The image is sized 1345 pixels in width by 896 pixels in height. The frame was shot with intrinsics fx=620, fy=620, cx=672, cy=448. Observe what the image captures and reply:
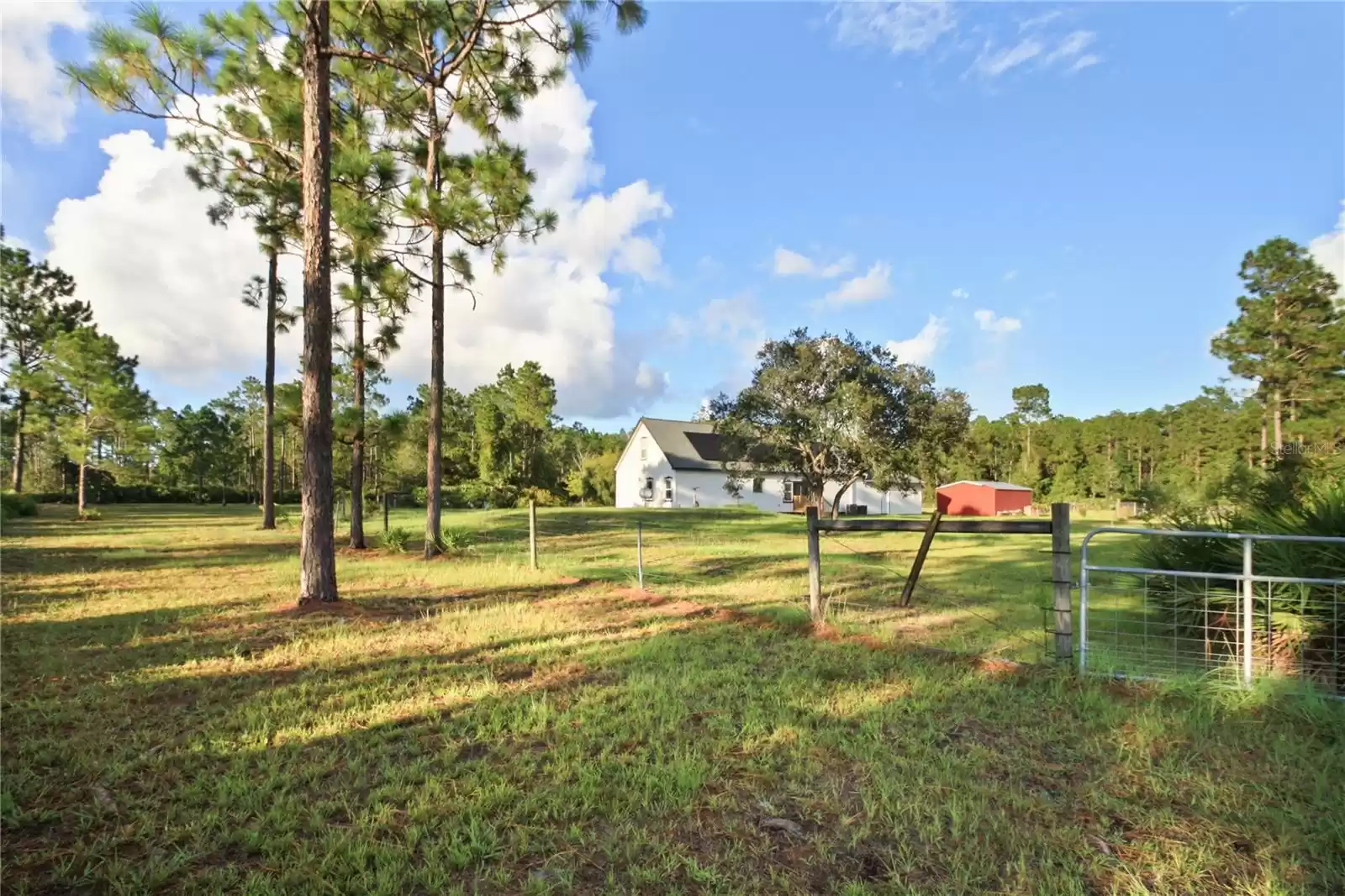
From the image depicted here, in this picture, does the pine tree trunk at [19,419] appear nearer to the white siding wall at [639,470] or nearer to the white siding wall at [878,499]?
the white siding wall at [639,470]

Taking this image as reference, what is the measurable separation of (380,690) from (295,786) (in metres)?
1.31

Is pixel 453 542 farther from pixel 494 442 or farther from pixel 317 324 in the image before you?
pixel 494 442

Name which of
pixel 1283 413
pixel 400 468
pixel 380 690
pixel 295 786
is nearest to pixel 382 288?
pixel 380 690

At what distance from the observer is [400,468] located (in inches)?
1411

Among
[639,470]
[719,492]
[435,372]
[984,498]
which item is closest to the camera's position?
[435,372]

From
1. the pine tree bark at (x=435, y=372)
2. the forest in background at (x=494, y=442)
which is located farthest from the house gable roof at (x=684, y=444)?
the pine tree bark at (x=435, y=372)

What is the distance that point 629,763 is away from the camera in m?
3.08

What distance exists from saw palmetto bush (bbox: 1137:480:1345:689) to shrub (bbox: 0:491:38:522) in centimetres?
2840

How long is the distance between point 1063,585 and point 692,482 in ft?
109

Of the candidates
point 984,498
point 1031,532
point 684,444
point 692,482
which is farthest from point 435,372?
point 984,498

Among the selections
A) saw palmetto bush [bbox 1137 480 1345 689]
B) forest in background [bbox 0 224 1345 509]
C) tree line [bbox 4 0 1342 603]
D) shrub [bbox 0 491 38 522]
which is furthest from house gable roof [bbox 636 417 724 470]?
saw palmetto bush [bbox 1137 480 1345 689]

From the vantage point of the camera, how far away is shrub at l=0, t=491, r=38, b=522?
19967mm

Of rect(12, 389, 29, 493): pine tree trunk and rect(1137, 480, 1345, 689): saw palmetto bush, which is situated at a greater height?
rect(12, 389, 29, 493): pine tree trunk

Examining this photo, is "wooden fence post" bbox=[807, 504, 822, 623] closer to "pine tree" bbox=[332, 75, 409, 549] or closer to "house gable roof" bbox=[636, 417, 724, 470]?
"pine tree" bbox=[332, 75, 409, 549]
